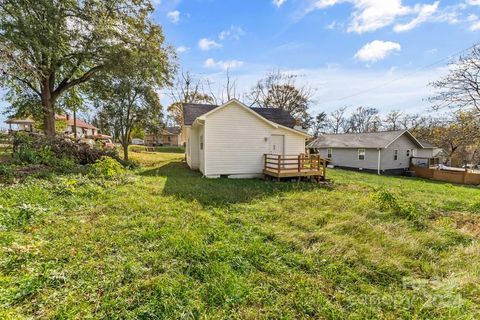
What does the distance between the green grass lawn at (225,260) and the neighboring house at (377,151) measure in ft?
50.6

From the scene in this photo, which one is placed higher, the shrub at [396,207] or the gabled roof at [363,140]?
the gabled roof at [363,140]

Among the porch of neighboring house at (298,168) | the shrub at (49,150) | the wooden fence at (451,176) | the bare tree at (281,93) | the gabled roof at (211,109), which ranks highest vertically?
the bare tree at (281,93)

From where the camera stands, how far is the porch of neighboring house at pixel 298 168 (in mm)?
10719

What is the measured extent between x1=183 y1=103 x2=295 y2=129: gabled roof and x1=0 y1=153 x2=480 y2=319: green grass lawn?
27.9 feet

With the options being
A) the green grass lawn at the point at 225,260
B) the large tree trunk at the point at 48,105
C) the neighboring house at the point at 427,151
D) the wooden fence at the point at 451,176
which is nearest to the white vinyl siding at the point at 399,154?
the neighboring house at the point at 427,151

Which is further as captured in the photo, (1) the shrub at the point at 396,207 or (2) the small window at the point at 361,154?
(2) the small window at the point at 361,154

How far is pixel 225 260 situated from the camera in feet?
11.7

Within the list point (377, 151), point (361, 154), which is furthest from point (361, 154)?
point (377, 151)

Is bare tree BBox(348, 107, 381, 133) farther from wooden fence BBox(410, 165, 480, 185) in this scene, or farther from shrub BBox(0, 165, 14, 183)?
shrub BBox(0, 165, 14, 183)

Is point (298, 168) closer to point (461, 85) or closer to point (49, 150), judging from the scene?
point (461, 85)

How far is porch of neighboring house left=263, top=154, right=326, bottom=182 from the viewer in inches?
422

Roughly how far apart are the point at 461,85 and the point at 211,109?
13.0m

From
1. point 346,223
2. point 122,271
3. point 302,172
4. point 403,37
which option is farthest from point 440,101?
point 122,271

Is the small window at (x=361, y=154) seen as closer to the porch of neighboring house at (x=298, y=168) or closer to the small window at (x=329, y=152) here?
the small window at (x=329, y=152)
